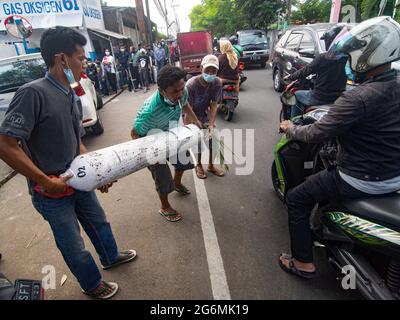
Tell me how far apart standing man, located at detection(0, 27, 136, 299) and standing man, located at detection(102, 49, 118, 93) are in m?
10.6

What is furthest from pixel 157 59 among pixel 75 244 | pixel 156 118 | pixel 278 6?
pixel 75 244

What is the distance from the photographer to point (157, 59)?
14680 mm

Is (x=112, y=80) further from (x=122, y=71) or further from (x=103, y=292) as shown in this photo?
(x=103, y=292)

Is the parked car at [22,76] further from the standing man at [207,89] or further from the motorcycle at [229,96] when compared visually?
the motorcycle at [229,96]

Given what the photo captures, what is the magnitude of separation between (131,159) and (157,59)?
13.7 meters

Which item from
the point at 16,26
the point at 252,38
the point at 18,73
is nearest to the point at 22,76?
the point at 18,73

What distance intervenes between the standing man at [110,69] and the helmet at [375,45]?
447 inches

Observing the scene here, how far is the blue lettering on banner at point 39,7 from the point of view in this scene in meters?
12.9

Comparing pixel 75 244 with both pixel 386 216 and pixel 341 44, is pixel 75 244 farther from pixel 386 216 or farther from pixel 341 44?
pixel 341 44

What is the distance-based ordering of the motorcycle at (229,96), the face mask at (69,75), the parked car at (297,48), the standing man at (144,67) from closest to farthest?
the face mask at (69,75) → the motorcycle at (229,96) → the parked car at (297,48) → the standing man at (144,67)

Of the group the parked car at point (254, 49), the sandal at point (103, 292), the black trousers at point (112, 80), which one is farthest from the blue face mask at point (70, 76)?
the parked car at point (254, 49)

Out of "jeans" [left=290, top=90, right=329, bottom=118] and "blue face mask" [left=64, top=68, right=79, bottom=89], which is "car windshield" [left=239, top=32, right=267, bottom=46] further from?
"blue face mask" [left=64, top=68, right=79, bottom=89]

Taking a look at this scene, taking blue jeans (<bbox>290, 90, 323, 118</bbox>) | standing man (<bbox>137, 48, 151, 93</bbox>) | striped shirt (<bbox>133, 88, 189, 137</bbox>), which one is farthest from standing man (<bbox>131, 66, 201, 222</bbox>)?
standing man (<bbox>137, 48, 151, 93</bbox>)

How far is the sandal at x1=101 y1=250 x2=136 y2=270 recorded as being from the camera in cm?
256
